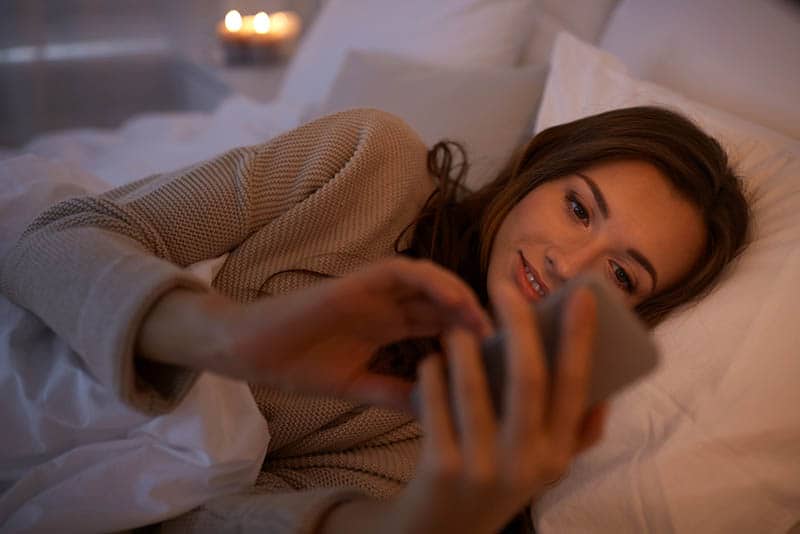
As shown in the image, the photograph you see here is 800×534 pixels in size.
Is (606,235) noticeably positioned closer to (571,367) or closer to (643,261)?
(643,261)

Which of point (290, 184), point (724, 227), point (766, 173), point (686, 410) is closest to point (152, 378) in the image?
point (290, 184)

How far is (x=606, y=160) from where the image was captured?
3.51 feet

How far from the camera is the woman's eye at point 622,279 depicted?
3.29 feet

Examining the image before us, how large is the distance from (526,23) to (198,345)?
4.34 feet

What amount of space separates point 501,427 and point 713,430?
1.58ft

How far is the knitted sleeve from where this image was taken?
2.38 feet

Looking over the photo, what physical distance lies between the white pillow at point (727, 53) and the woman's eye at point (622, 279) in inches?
17.8

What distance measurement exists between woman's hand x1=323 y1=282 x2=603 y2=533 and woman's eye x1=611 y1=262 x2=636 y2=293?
1.47 ft

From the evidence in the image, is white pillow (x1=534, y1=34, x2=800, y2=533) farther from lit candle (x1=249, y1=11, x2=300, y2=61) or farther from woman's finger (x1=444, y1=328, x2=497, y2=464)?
lit candle (x1=249, y1=11, x2=300, y2=61)

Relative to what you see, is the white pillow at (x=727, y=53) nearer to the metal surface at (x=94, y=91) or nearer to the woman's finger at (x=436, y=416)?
the woman's finger at (x=436, y=416)

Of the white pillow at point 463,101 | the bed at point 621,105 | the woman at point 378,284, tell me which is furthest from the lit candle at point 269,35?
the woman at point 378,284

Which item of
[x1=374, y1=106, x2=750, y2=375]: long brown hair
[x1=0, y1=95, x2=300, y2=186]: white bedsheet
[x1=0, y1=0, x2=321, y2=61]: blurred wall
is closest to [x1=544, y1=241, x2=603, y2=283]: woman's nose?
[x1=374, y1=106, x2=750, y2=375]: long brown hair

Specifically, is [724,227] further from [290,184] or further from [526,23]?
[526,23]

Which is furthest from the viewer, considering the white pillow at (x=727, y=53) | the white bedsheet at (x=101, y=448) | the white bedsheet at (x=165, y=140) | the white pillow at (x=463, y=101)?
the white bedsheet at (x=165, y=140)
